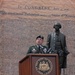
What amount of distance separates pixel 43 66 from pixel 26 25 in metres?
4.48

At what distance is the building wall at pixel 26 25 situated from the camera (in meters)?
10.5

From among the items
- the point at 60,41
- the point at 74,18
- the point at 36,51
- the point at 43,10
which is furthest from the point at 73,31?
the point at 36,51

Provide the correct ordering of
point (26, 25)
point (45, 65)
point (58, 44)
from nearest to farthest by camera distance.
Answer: point (45, 65) < point (58, 44) < point (26, 25)

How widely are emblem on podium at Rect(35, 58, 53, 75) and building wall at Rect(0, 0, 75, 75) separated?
4.08 metres

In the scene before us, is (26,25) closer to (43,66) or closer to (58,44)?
(58,44)

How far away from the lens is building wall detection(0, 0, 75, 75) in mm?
10531

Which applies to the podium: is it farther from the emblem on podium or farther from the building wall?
the building wall

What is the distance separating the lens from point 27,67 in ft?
21.0

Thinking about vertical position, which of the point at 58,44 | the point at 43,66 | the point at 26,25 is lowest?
the point at 43,66

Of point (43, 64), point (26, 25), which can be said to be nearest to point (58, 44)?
point (43, 64)

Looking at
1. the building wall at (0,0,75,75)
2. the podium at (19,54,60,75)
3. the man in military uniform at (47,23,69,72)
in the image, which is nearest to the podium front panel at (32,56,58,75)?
the podium at (19,54,60,75)

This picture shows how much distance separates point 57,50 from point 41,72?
1.92 metres

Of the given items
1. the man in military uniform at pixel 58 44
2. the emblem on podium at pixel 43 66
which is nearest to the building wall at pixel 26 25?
the man in military uniform at pixel 58 44

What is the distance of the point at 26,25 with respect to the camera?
10.8 meters
